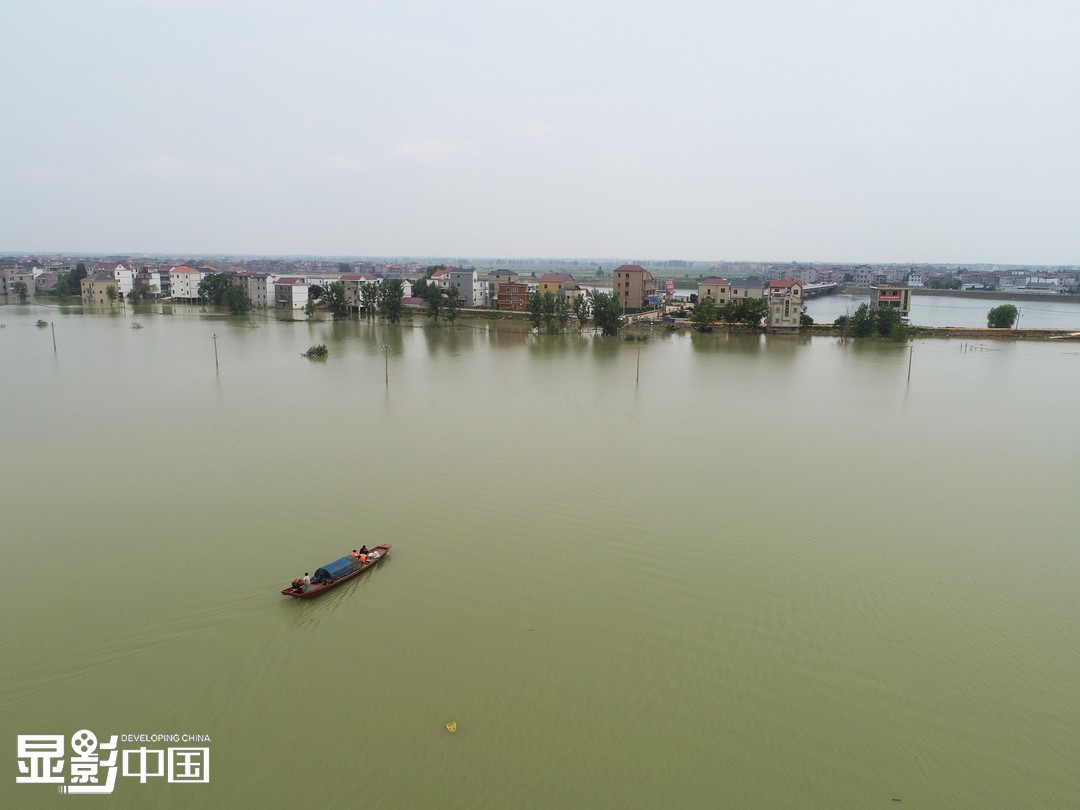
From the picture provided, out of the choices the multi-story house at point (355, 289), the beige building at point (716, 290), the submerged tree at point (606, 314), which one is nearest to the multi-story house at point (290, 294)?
the multi-story house at point (355, 289)

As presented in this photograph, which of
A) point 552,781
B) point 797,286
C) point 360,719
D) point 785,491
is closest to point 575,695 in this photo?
point 552,781

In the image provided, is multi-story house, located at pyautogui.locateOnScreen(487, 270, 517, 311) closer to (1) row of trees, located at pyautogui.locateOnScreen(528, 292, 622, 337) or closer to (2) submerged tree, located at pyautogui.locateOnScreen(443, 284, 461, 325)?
(2) submerged tree, located at pyautogui.locateOnScreen(443, 284, 461, 325)

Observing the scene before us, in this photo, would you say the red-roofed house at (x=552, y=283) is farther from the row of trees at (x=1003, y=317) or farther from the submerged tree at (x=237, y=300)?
the row of trees at (x=1003, y=317)

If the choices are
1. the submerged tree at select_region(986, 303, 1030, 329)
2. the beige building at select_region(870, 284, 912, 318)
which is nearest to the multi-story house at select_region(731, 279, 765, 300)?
the beige building at select_region(870, 284, 912, 318)

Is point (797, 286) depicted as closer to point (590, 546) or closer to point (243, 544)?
point (590, 546)

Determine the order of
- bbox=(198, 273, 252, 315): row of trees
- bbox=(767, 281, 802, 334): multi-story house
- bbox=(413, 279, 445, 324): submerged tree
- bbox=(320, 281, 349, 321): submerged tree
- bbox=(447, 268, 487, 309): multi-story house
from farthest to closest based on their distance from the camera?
bbox=(198, 273, 252, 315): row of trees, bbox=(447, 268, 487, 309): multi-story house, bbox=(320, 281, 349, 321): submerged tree, bbox=(413, 279, 445, 324): submerged tree, bbox=(767, 281, 802, 334): multi-story house

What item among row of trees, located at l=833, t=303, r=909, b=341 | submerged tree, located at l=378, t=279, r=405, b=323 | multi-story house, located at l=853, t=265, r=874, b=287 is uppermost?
multi-story house, located at l=853, t=265, r=874, b=287
